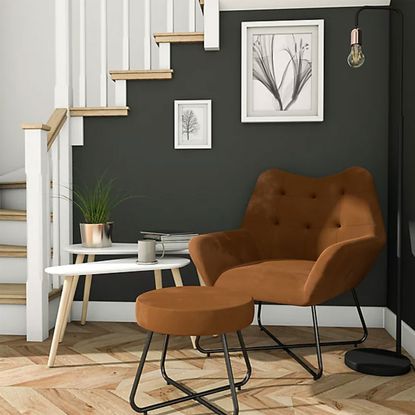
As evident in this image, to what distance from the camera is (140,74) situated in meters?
3.29

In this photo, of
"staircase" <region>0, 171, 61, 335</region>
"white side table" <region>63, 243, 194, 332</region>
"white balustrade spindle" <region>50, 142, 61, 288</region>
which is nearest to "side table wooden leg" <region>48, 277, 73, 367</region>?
"white side table" <region>63, 243, 194, 332</region>

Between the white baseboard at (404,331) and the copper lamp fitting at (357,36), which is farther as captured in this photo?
the white baseboard at (404,331)

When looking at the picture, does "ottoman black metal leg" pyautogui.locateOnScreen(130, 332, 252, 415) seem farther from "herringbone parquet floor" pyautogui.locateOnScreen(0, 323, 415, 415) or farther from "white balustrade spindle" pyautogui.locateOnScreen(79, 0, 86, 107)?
"white balustrade spindle" pyautogui.locateOnScreen(79, 0, 86, 107)

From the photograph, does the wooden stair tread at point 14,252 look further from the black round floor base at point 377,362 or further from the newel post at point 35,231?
the black round floor base at point 377,362

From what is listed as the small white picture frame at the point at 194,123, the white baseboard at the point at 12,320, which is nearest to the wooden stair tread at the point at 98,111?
the small white picture frame at the point at 194,123

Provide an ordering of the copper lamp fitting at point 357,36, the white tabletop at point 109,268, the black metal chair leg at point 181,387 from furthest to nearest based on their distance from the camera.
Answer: the white tabletop at point 109,268 < the copper lamp fitting at point 357,36 < the black metal chair leg at point 181,387

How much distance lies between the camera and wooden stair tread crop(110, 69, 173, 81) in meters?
3.28

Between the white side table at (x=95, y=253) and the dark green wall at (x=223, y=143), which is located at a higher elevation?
the dark green wall at (x=223, y=143)

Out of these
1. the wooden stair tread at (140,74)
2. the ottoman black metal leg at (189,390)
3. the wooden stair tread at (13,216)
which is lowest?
the ottoman black metal leg at (189,390)

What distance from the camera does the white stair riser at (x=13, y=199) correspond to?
396 centimetres

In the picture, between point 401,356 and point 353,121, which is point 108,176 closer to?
point 353,121

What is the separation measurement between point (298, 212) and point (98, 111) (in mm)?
1362

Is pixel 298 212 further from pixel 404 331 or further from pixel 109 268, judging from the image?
pixel 109 268

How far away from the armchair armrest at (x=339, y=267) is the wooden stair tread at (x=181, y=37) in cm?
161
